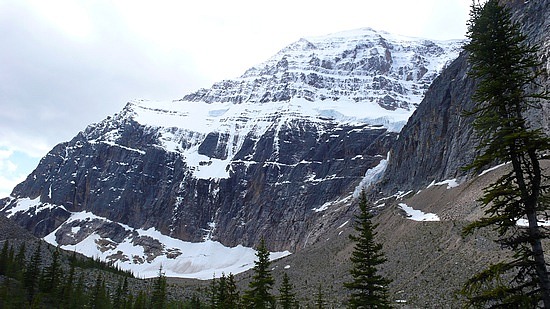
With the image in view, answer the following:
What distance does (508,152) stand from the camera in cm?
1193

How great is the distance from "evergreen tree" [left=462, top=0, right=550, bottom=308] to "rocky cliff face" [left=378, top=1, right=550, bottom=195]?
75803mm

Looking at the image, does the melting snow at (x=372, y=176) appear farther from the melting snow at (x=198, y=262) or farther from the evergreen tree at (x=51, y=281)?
the evergreen tree at (x=51, y=281)

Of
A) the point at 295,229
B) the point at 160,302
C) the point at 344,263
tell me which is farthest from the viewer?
the point at 295,229

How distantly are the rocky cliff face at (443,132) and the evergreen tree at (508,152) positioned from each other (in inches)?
2984

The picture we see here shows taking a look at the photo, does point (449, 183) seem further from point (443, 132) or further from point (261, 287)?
point (261, 287)

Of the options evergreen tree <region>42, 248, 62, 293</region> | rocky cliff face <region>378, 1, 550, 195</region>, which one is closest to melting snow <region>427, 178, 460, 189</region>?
rocky cliff face <region>378, 1, 550, 195</region>

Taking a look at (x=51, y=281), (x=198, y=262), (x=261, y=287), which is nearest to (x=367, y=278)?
(x=261, y=287)

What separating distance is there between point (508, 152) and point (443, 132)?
106318 millimetres

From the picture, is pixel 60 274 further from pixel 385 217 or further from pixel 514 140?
pixel 514 140

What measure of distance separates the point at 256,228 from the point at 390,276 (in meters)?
130

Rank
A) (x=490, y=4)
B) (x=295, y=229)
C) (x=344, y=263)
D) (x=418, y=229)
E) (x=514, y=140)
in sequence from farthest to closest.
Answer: (x=295, y=229) → (x=344, y=263) → (x=418, y=229) → (x=490, y=4) → (x=514, y=140)

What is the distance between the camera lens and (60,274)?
66562 mm

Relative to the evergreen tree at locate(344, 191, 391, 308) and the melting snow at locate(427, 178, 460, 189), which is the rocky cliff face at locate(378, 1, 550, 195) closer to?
the melting snow at locate(427, 178, 460, 189)

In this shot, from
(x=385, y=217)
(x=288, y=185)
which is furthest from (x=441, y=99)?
(x=288, y=185)
